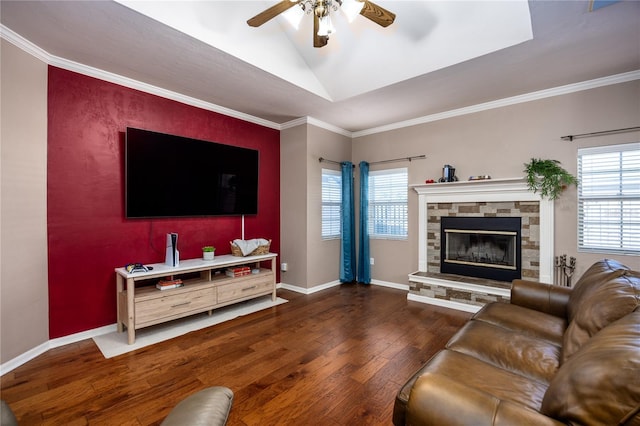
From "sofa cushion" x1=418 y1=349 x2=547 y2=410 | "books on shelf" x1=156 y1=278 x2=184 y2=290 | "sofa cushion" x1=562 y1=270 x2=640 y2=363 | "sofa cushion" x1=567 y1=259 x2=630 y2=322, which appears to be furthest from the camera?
"books on shelf" x1=156 y1=278 x2=184 y2=290

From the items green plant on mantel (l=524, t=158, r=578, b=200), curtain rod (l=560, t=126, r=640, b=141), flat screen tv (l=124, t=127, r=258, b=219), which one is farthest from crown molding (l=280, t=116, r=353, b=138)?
curtain rod (l=560, t=126, r=640, b=141)

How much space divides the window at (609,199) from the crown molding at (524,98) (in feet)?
2.30

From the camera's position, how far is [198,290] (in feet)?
10.7

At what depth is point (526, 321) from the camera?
6.95ft

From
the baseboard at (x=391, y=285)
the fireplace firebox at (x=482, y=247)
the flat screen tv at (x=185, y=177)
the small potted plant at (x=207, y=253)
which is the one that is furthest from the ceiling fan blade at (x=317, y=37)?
the baseboard at (x=391, y=285)

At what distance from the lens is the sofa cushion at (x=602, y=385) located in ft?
2.78

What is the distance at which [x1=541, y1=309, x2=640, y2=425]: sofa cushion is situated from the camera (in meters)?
0.85

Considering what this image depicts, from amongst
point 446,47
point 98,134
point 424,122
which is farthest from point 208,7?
point 424,122

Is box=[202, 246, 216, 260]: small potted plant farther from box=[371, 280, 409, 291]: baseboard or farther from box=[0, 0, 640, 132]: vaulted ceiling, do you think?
box=[371, 280, 409, 291]: baseboard

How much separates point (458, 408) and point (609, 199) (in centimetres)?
357

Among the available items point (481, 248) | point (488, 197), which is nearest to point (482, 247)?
point (481, 248)

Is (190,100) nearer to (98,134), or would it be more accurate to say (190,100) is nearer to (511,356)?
(98,134)

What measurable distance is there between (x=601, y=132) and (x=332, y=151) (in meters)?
3.36

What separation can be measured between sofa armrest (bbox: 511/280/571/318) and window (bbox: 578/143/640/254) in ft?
4.86
